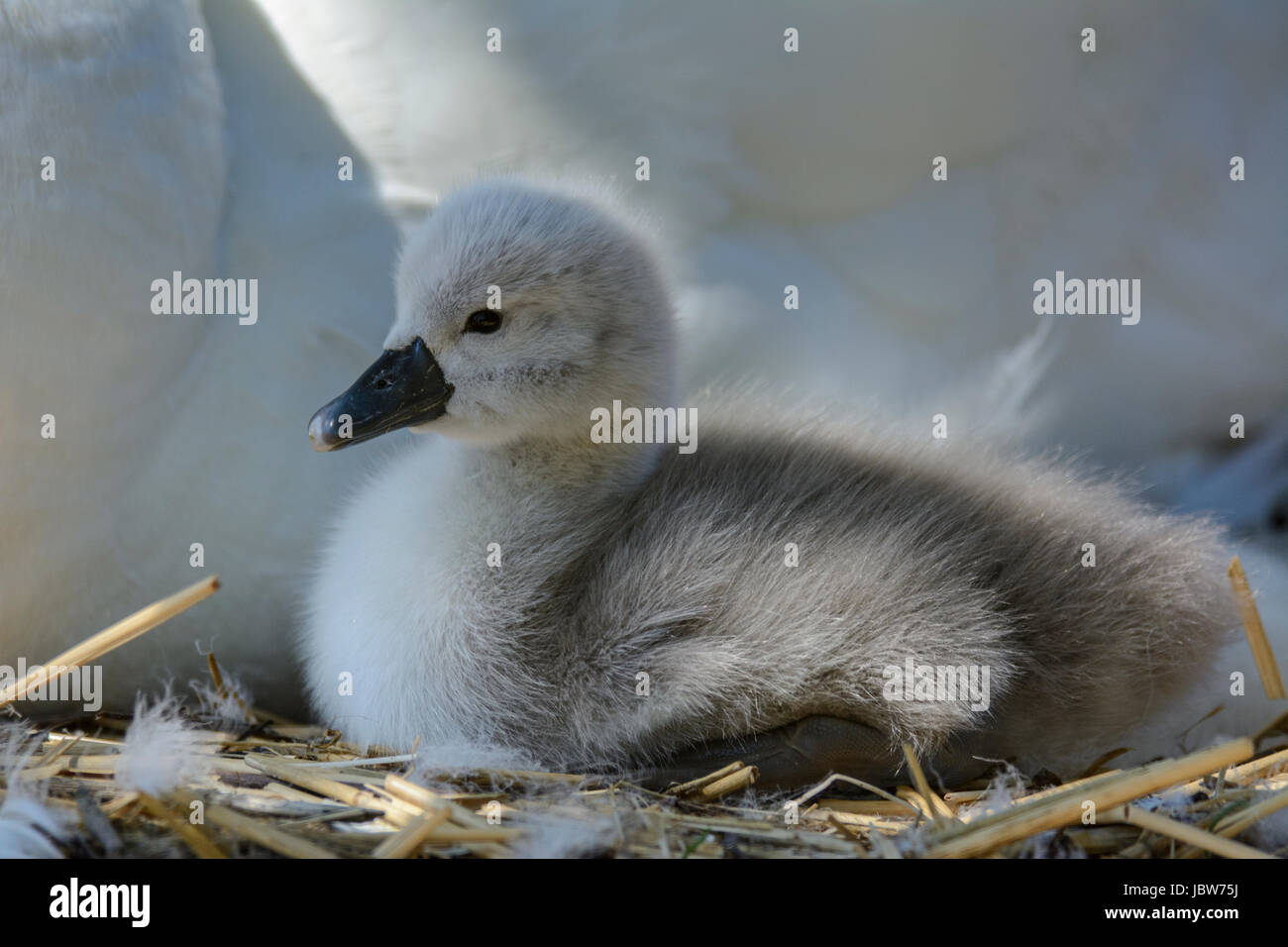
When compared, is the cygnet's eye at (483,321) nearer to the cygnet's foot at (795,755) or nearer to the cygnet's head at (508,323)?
the cygnet's head at (508,323)

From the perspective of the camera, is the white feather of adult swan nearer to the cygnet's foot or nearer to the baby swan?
the baby swan

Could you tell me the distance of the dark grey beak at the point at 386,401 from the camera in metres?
1.59

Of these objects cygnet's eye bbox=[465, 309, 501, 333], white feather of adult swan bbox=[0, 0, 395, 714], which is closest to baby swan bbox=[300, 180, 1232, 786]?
cygnet's eye bbox=[465, 309, 501, 333]

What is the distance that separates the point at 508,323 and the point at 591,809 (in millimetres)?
557

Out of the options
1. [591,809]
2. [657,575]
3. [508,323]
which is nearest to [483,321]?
[508,323]

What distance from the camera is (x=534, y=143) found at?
207 cm

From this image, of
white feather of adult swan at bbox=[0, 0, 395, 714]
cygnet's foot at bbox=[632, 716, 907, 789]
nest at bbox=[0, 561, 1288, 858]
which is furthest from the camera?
white feather of adult swan at bbox=[0, 0, 395, 714]

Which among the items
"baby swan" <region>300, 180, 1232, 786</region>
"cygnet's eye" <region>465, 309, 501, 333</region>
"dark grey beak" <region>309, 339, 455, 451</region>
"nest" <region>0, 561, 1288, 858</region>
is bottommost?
"nest" <region>0, 561, 1288, 858</region>

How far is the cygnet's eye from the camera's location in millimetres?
1666

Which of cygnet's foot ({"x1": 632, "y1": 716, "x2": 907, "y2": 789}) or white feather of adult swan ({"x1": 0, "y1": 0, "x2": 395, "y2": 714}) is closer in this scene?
cygnet's foot ({"x1": 632, "y1": 716, "x2": 907, "y2": 789})

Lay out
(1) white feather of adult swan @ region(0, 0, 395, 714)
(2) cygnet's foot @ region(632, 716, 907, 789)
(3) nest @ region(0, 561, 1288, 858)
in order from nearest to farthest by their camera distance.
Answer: (3) nest @ region(0, 561, 1288, 858)
(2) cygnet's foot @ region(632, 716, 907, 789)
(1) white feather of adult swan @ region(0, 0, 395, 714)

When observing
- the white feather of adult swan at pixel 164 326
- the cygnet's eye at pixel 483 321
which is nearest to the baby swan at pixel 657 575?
the cygnet's eye at pixel 483 321
